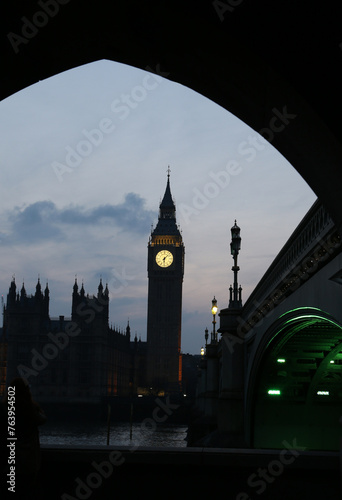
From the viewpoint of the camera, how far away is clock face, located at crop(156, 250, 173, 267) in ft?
479

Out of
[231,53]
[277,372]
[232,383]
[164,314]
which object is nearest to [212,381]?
[232,383]

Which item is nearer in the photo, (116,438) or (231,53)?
(231,53)

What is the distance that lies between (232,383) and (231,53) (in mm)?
20450

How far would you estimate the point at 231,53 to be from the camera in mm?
3709

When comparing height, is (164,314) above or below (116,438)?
above

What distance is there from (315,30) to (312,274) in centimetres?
818

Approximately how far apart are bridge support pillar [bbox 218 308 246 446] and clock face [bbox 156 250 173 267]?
122 m

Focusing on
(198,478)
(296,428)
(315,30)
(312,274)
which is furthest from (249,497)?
(296,428)

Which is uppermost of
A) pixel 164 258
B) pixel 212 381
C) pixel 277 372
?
pixel 164 258

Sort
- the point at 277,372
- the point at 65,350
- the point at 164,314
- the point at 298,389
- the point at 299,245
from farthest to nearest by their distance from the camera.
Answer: the point at 164,314 → the point at 65,350 → the point at 298,389 → the point at 277,372 → the point at 299,245

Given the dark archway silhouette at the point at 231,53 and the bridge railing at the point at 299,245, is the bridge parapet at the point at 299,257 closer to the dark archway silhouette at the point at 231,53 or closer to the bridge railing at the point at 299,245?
the bridge railing at the point at 299,245

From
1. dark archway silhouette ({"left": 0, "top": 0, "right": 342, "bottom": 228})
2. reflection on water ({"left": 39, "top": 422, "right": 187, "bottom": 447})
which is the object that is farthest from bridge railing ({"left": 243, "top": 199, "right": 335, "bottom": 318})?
reflection on water ({"left": 39, "top": 422, "right": 187, "bottom": 447})

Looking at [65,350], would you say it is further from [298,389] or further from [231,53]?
[231,53]

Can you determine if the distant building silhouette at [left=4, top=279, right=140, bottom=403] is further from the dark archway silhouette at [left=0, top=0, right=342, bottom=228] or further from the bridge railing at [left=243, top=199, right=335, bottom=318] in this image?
the dark archway silhouette at [left=0, top=0, right=342, bottom=228]
